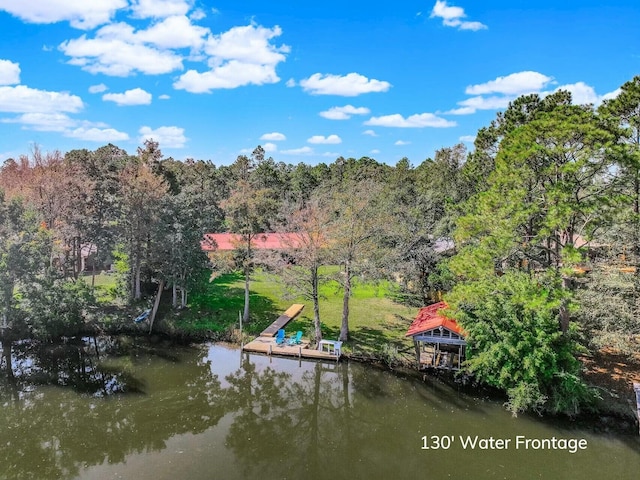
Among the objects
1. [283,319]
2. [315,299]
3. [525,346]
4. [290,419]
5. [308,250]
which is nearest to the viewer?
[525,346]

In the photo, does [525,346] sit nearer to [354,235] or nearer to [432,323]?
[432,323]

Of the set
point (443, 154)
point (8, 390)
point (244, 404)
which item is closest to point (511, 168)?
point (244, 404)

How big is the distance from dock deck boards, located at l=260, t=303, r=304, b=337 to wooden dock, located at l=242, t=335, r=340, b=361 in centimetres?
120

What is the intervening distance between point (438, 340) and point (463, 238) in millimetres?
5362

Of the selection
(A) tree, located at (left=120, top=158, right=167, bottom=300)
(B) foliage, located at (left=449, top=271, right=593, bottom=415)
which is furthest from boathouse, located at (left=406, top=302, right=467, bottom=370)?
(A) tree, located at (left=120, top=158, right=167, bottom=300)

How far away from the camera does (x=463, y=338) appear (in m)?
21.0

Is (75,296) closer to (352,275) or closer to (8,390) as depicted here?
(8,390)

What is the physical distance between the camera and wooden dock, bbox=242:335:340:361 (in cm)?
2358

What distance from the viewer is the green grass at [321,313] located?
2611 centimetres

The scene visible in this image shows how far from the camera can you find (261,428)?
1744 centimetres

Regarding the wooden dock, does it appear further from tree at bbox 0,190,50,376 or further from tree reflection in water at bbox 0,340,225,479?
tree at bbox 0,190,50,376

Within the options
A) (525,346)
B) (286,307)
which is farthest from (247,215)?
(525,346)

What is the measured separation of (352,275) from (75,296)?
52.4ft

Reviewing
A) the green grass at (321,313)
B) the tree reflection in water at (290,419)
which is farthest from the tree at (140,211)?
the tree reflection in water at (290,419)
